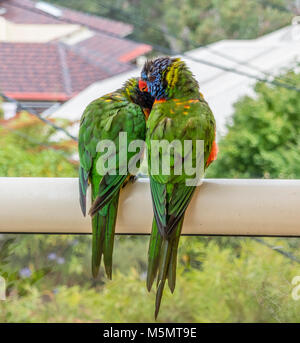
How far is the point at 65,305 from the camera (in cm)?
81

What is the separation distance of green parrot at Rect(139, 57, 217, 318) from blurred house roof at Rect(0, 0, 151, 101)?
1653 mm

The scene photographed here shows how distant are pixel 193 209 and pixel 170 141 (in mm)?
108

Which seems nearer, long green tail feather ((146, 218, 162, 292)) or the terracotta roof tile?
long green tail feather ((146, 218, 162, 292))

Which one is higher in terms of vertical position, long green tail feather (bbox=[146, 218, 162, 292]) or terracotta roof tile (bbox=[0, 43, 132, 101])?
terracotta roof tile (bbox=[0, 43, 132, 101])

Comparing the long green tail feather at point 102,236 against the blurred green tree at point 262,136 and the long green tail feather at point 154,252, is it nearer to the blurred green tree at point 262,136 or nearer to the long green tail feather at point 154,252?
the long green tail feather at point 154,252

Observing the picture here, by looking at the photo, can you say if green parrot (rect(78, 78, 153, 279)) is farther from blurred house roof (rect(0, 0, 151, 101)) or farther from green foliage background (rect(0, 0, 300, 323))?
blurred house roof (rect(0, 0, 151, 101))

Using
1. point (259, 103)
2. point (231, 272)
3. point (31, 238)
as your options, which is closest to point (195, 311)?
point (231, 272)

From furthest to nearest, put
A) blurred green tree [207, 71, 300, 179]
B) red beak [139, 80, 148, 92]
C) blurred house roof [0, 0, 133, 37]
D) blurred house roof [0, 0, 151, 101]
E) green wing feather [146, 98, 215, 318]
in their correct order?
blurred house roof [0, 0, 151, 101] → blurred house roof [0, 0, 133, 37] → blurred green tree [207, 71, 300, 179] → red beak [139, 80, 148, 92] → green wing feather [146, 98, 215, 318]

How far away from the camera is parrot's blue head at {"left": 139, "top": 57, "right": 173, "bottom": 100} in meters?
0.74

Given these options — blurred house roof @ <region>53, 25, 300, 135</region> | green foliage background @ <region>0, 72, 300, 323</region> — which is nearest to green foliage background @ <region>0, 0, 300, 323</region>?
green foliage background @ <region>0, 72, 300, 323</region>

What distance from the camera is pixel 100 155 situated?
0.71 m

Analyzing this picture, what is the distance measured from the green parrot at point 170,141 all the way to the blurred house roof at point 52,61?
165 centimetres

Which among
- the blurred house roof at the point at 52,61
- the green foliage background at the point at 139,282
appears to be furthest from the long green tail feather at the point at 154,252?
the blurred house roof at the point at 52,61
